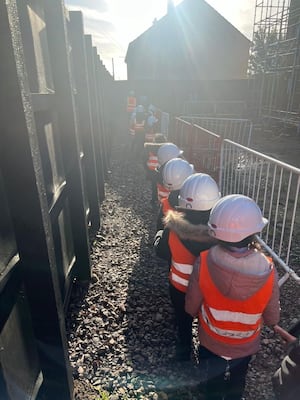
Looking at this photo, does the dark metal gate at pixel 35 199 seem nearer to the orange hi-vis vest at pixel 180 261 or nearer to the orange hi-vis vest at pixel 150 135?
the orange hi-vis vest at pixel 180 261

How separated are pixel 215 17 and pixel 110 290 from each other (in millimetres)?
33282

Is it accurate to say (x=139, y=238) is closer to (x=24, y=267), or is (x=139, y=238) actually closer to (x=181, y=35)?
(x=24, y=267)

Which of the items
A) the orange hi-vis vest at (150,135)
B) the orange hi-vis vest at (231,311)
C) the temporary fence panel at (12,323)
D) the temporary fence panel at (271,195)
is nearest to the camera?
the temporary fence panel at (12,323)

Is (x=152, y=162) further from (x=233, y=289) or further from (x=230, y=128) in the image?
(x=233, y=289)

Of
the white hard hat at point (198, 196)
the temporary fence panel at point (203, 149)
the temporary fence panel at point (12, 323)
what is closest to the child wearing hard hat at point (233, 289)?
the white hard hat at point (198, 196)

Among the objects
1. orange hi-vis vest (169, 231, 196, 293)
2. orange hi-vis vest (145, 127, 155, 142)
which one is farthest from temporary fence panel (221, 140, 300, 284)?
orange hi-vis vest (145, 127, 155, 142)

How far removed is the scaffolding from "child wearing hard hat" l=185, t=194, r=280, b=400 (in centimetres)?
1714

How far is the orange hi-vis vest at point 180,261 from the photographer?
2564 millimetres

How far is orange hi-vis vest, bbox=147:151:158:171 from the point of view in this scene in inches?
256

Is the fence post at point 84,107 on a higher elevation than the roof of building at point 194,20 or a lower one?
lower

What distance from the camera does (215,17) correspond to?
3047cm

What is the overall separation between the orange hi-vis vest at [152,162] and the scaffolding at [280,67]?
1336cm

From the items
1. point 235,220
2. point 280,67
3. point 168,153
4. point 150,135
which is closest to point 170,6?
point 280,67

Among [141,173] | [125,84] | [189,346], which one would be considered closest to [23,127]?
[189,346]
